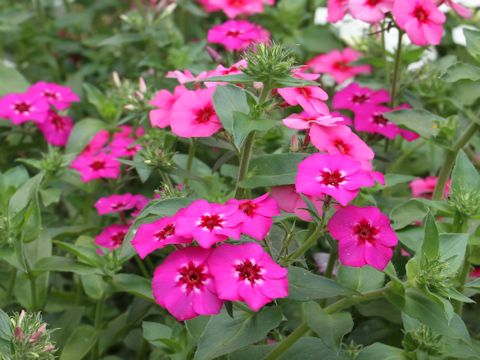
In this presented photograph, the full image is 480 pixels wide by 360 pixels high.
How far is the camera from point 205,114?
1581mm

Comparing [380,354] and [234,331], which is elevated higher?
[234,331]

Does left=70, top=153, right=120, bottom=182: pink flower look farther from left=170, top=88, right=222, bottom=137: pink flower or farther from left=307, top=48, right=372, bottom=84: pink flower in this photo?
left=307, top=48, right=372, bottom=84: pink flower

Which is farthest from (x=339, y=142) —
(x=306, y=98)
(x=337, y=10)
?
(x=337, y=10)

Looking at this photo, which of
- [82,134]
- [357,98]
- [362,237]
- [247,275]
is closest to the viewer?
[247,275]

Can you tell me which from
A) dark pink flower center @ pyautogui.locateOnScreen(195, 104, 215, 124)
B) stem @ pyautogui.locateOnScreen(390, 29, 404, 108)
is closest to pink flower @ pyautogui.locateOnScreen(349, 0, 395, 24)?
stem @ pyautogui.locateOnScreen(390, 29, 404, 108)

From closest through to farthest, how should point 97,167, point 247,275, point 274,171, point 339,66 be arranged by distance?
point 247,275 < point 274,171 < point 97,167 < point 339,66

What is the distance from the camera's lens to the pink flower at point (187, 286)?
1.28 metres

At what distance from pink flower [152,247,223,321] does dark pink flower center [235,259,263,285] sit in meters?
0.05

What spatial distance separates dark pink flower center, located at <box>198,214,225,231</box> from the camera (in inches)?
51.3

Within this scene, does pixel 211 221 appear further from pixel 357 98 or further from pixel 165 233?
pixel 357 98

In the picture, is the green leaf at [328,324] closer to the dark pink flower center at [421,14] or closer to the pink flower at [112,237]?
the pink flower at [112,237]

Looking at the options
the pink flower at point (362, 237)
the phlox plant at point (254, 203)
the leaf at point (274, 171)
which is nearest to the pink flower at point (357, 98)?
the phlox plant at point (254, 203)

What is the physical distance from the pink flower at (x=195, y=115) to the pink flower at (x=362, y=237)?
0.32 metres

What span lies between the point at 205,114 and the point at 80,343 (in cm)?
66
